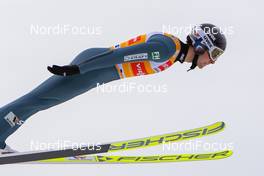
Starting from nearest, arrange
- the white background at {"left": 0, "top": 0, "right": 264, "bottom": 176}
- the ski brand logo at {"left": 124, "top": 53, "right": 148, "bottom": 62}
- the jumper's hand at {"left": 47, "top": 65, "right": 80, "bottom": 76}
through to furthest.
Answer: the jumper's hand at {"left": 47, "top": 65, "right": 80, "bottom": 76}
the ski brand logo at {"left": 124, "top": 53, "right": 148, "bottom": 62}
the white background at {"left": 0, "top": 0, "right": 264, "bottom": 176}

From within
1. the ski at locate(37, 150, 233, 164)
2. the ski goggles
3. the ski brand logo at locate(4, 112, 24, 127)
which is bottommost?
the ski at locate(37, 150, 233, 164)

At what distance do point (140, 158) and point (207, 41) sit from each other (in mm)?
1813

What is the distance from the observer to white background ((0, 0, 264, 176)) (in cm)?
786

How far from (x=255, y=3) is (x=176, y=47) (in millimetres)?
3564

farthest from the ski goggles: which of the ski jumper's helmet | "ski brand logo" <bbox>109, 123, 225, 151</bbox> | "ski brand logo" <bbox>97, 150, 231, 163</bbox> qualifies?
"ski brand logo" <bbox>97, 150, 231, 163</bbox>

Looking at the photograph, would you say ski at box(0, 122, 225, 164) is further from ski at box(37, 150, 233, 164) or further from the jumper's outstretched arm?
the jumper's outstretched arm

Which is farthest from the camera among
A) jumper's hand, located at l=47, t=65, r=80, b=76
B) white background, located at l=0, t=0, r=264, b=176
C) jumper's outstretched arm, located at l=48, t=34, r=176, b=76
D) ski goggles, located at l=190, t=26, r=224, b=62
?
white background, located at l=0, t=0, r=264, b=176

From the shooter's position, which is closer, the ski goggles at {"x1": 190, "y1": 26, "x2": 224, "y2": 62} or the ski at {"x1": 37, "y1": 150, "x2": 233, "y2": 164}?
the ski goggles at {"x1": 190, "y1": 26, "x2": 224, "y2": 62}

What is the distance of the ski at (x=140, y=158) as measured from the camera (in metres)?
7.19

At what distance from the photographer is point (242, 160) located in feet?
25.8

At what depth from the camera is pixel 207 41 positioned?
21.2 ft

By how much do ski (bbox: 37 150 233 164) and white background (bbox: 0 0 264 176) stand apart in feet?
0.96

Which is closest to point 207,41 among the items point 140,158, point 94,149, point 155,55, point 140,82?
point 155,55

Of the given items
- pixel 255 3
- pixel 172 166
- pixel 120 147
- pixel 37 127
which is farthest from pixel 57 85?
pixel 255 3
